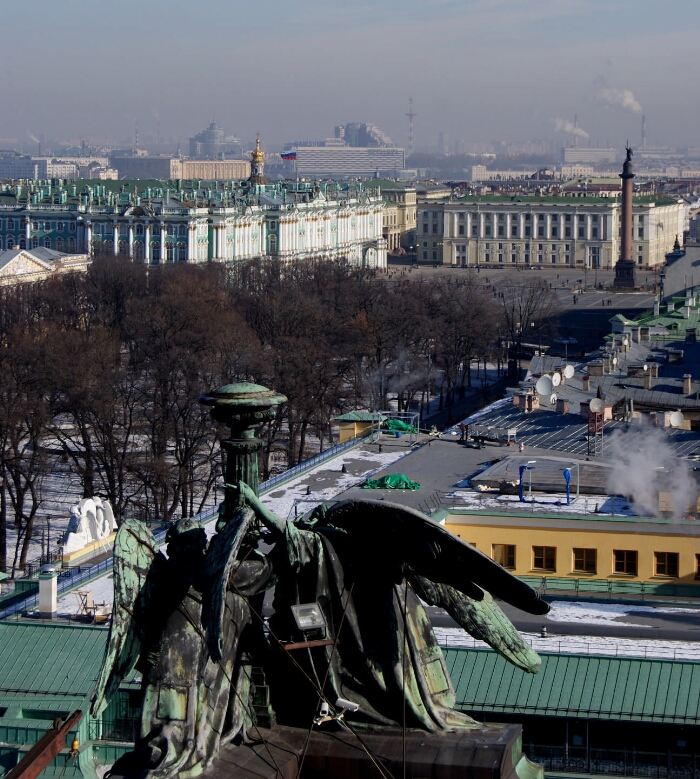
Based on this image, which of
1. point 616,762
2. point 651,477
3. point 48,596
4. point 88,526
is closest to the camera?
point 616,762

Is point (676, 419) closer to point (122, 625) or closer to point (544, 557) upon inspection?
point (544, 557)

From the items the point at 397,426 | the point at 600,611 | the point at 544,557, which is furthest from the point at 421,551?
the point at 397,426

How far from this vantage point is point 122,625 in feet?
33.0

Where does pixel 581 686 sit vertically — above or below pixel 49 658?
above

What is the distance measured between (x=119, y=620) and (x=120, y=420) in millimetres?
Answer: 40879

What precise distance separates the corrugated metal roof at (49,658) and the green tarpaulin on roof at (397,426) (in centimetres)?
1788

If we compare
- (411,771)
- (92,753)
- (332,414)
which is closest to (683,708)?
(92,753)

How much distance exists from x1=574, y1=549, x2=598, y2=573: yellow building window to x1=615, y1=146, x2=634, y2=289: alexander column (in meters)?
92.9

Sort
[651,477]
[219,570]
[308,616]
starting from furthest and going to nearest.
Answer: [651,477] → [308,616] → [219,570]

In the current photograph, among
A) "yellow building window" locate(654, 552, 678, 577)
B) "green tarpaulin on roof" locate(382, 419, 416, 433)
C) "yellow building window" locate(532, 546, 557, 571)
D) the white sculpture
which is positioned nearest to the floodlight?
"yellow building window" locate(654, 552, 678, 577)

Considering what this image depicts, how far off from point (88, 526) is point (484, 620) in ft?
56.0

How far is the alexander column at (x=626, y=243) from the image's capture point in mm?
→ 117688

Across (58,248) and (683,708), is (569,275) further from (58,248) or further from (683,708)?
(683,708)

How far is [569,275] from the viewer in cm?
13488
